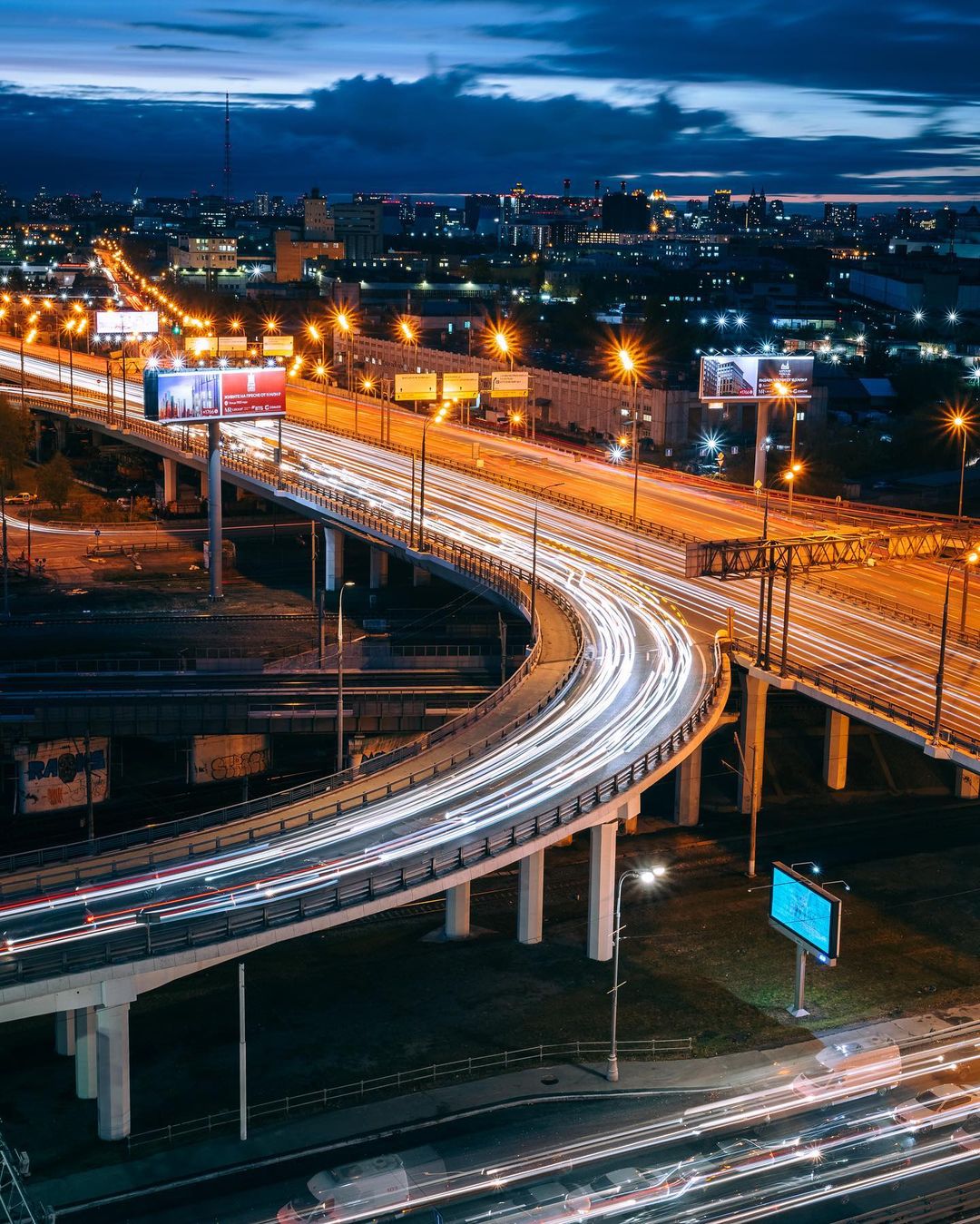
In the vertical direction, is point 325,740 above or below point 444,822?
below

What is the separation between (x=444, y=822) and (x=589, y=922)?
5882mm

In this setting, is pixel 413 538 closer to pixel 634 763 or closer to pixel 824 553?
pixel 824 553

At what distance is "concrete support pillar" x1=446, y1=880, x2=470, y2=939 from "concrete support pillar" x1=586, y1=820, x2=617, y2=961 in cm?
332

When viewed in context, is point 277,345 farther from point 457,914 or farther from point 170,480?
point 457,914

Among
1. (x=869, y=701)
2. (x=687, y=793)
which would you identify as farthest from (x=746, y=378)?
(x=869, y=701)

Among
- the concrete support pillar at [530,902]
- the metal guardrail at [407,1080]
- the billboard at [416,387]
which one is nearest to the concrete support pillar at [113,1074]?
the metal guardrail at [407,1080]

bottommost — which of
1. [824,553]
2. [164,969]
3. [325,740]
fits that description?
[325,740]

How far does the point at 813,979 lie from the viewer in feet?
133

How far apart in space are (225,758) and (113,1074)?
26422 millimetres

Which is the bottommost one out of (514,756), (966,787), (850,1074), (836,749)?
(966,787)

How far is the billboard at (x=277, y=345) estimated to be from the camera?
110688 millimetres

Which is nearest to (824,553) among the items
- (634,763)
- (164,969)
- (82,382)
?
(634,763)

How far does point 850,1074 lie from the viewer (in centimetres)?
3494

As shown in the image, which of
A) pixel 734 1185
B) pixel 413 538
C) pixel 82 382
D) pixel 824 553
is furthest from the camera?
pixel 82 382
